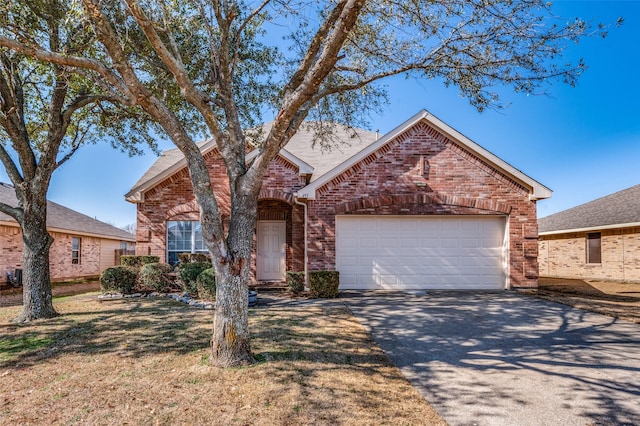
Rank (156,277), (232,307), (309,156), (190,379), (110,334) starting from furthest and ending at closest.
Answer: (309,156) → (156,277) → (110,334) → (232,307) → (190,379)

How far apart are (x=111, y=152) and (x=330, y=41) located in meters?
11.0

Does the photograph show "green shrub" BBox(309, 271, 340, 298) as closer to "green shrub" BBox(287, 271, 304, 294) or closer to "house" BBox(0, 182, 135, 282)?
"green shrub" BBox(287, 271, 304, 294)

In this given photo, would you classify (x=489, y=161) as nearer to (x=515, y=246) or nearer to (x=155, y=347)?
(x=515, y=246)

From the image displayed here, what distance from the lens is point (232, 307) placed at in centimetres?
498

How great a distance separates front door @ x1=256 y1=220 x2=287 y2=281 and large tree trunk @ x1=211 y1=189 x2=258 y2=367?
9.02 m

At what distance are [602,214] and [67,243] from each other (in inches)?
1046

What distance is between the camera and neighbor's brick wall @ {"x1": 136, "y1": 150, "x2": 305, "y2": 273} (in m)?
13.4

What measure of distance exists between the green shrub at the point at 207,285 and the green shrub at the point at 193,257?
9.55 feet

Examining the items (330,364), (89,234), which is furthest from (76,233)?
(330,364)

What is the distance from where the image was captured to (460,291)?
11797 millimetres

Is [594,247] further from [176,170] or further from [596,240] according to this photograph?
[176,170]

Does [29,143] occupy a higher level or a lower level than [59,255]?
higher

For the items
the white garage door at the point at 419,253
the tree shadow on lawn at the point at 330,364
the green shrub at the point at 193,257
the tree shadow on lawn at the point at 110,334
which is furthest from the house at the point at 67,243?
the white garage door at the point at 419,253

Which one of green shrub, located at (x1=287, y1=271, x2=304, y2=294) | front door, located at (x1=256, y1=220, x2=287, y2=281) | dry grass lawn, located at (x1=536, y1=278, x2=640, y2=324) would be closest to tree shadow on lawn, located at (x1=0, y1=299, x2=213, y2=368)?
green shrub, located at (x1=287, y1=271, x2=304, y2=294)
